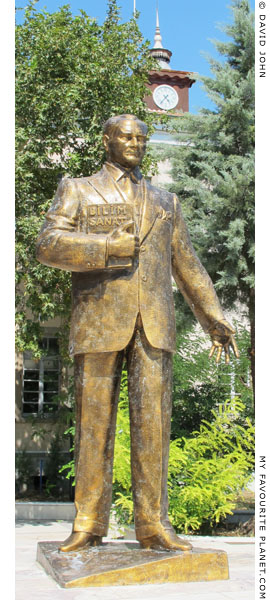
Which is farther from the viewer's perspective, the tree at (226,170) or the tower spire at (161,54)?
the tower spire at (161,54)

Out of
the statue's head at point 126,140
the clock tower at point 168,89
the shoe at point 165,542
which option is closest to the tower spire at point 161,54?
the clock tower at point 168,89

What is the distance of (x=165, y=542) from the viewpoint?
3.79 meters

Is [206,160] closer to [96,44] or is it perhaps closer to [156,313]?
[96,44]

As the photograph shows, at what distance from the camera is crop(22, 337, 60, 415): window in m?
14.5

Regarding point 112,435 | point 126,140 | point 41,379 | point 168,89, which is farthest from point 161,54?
point 112,435

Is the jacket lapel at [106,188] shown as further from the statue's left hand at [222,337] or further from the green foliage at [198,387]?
the green foliage at [198,387]

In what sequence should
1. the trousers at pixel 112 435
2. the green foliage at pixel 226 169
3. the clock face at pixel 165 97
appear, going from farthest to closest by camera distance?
the clock face at pixel 165 97 → the green foliage at pixel 226 169 → the trousers at pixel 112 435

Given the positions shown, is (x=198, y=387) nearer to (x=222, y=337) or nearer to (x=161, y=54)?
(x=222, y=337)

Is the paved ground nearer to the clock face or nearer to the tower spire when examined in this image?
the clock face

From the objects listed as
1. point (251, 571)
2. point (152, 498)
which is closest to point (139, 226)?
point (152, 498)

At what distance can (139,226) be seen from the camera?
402cm

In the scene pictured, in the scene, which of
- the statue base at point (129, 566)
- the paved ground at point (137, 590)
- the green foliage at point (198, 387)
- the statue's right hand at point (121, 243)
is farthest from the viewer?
the green foliage at point (198, 387)

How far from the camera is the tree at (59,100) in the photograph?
9.40 m

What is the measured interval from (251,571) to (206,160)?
25.5 feet
